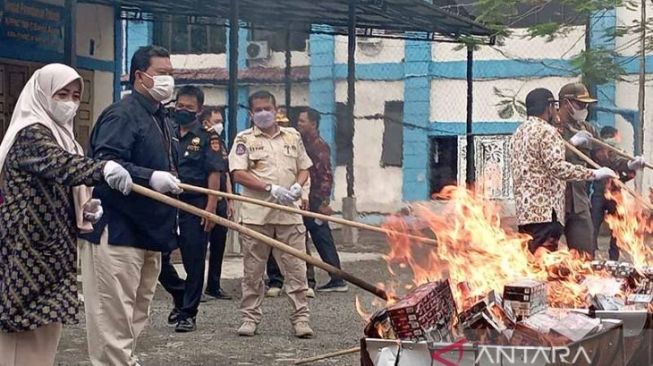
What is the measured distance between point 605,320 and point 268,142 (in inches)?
157

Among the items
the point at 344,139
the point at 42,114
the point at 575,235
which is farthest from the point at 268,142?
the point at 344,139

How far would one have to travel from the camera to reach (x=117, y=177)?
5.33 m

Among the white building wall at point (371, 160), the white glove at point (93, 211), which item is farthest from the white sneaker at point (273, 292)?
the white building wall at point (371, 160)

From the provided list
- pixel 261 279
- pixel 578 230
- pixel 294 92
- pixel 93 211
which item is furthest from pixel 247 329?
pixel 294 92

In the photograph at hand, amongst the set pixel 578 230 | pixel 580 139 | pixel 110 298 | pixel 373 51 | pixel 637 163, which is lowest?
pixel 110 298

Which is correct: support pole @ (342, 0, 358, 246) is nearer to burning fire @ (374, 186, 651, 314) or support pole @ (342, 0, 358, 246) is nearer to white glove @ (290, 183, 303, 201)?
white glove @ (290, 183, 303, 201)

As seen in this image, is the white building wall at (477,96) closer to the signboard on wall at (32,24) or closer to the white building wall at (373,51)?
the white building wall at (373,51)

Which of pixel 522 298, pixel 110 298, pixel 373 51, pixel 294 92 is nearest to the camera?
pixel 522 298

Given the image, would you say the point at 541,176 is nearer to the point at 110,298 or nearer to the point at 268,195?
the point at 268,195

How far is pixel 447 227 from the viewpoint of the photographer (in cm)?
584

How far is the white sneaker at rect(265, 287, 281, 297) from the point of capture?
1049cm

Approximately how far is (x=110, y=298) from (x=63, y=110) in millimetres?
1169

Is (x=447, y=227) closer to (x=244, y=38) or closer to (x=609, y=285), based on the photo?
(x=609, y=285)

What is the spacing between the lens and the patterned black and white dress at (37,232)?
5012 millimetres
